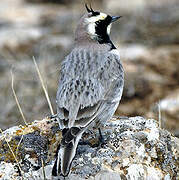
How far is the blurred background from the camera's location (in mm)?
9781

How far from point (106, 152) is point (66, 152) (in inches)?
22.5

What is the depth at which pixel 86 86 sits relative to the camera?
5215 mm

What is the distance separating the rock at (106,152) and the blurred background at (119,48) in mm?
2286

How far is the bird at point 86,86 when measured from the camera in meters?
4.63

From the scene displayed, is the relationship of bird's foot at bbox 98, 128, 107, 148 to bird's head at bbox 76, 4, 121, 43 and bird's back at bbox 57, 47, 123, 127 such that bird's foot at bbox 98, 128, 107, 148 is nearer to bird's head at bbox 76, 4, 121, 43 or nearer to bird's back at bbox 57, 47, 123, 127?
bird's back at bbox 57, 47, 123, 127

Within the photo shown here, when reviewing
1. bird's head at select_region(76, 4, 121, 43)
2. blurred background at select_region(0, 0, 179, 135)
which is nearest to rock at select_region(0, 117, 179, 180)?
bird's head at select_region(76, 4, 121, 43)

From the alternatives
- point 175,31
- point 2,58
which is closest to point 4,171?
point 2,58

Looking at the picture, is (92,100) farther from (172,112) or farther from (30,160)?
(172,112)

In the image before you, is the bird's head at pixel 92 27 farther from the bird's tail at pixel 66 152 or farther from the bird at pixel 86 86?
the bird's tail at pixel 66 152

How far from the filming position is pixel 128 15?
14.9m

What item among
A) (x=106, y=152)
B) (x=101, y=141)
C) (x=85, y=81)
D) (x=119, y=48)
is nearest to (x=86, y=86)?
(x=85, y=81)

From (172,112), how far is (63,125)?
5064 mm

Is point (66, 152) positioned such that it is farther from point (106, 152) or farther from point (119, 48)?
point (119, 48)

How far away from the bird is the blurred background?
220cm
